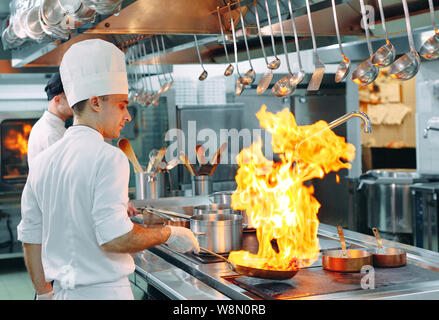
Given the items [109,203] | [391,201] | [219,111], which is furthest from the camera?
[219,111]

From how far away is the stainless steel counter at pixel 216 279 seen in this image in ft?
6.07

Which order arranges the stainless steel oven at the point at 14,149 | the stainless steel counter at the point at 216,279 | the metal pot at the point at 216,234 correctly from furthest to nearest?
the stainless steel oven at the point at 14,149, the metal pot at the point at 216,234, the stainless steel counter at the point at 216,279

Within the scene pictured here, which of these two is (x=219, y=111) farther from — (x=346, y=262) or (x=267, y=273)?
(x=267, y=273)

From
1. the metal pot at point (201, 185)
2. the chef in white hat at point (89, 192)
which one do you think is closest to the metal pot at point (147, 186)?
the metal pot at point (201, 185)

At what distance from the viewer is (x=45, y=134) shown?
10.3 ft

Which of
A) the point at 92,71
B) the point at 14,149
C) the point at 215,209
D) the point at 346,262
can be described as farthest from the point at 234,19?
the point at 14,149

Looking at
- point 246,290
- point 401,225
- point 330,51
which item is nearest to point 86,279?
point 246,290

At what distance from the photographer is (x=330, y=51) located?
5551mm

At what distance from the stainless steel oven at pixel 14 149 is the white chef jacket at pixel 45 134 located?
103 inches

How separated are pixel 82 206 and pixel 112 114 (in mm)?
309

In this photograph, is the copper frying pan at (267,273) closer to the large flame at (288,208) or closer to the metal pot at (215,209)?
the large flame at (288,208)

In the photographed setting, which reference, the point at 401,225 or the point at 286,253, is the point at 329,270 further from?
the point at 401,225

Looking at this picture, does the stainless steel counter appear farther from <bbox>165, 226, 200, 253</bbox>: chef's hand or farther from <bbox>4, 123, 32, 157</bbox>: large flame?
<bbox>4, 123, 32, 157</bbox>: large flame

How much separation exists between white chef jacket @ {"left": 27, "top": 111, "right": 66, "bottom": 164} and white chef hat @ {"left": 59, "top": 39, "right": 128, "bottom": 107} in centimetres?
124
